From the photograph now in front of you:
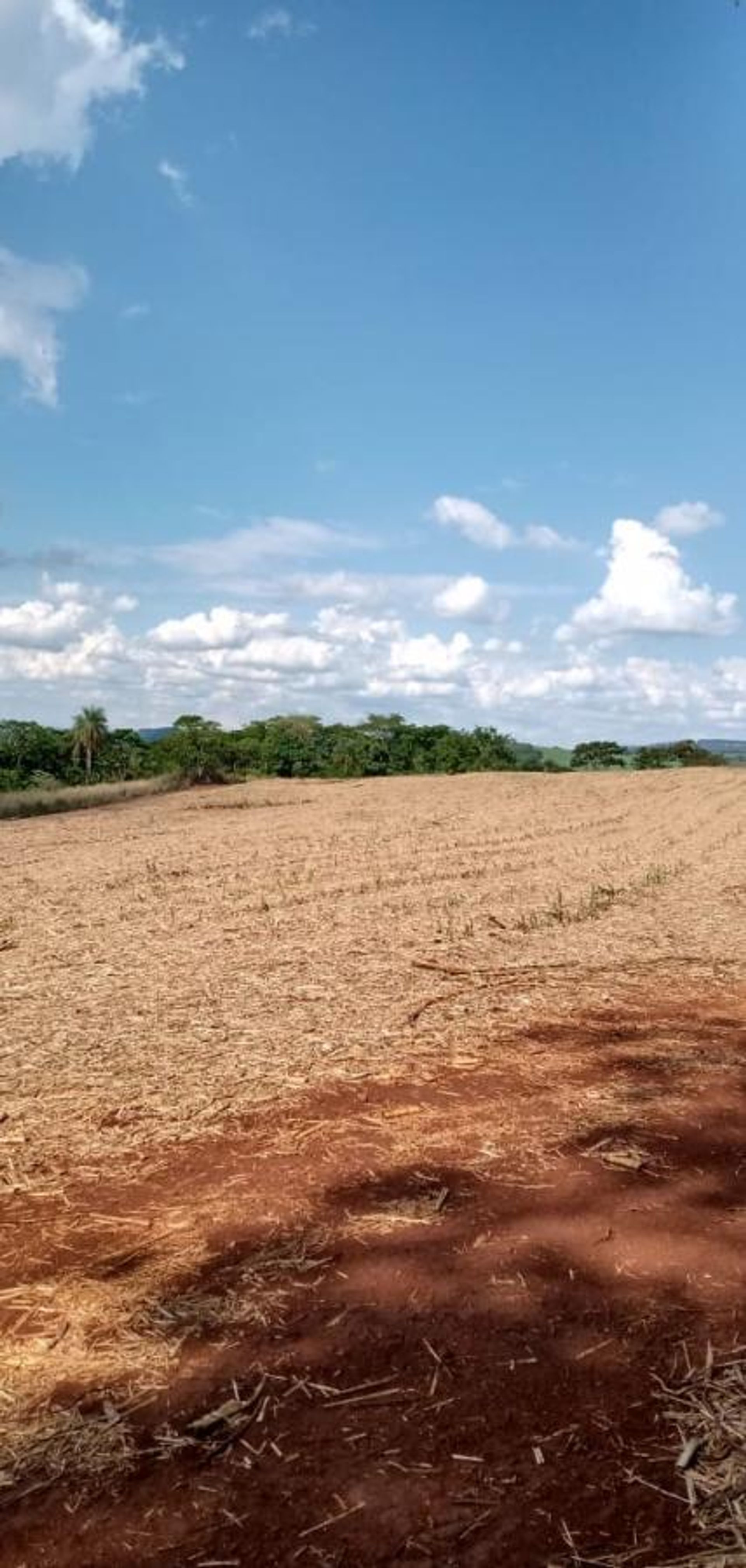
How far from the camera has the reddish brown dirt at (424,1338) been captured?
109 inches

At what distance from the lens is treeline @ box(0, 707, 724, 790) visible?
51375mm

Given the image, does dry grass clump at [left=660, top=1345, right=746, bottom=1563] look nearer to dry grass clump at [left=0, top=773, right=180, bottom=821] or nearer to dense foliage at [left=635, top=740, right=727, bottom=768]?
dry grass clump at [left=0, top=773, right=180, bottom=821]

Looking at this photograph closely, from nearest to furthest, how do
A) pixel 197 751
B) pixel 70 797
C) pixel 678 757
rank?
pixel 70 797 → pixel 197 751 → pixel 678 757

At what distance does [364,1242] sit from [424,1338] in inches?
29.0

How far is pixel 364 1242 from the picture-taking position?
4266 mm

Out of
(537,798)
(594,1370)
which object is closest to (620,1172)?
(594,1370)

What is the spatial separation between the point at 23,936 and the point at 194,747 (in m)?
40.1

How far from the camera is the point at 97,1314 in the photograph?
383cm

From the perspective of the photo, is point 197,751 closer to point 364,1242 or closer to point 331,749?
point 331,749

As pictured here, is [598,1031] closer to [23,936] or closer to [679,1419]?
[679,1419]

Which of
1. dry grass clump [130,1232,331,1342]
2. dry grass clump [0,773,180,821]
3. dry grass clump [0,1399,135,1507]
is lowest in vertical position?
dry grass clump [0,1399,135,1507]

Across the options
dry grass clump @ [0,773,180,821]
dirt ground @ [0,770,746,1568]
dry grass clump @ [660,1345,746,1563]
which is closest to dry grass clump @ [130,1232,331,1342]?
dirt ground @ [0,770,746,1568]

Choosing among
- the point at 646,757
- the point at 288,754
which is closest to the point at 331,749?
the point at 288,754

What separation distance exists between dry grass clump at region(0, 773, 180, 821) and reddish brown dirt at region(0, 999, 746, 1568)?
26904mm
